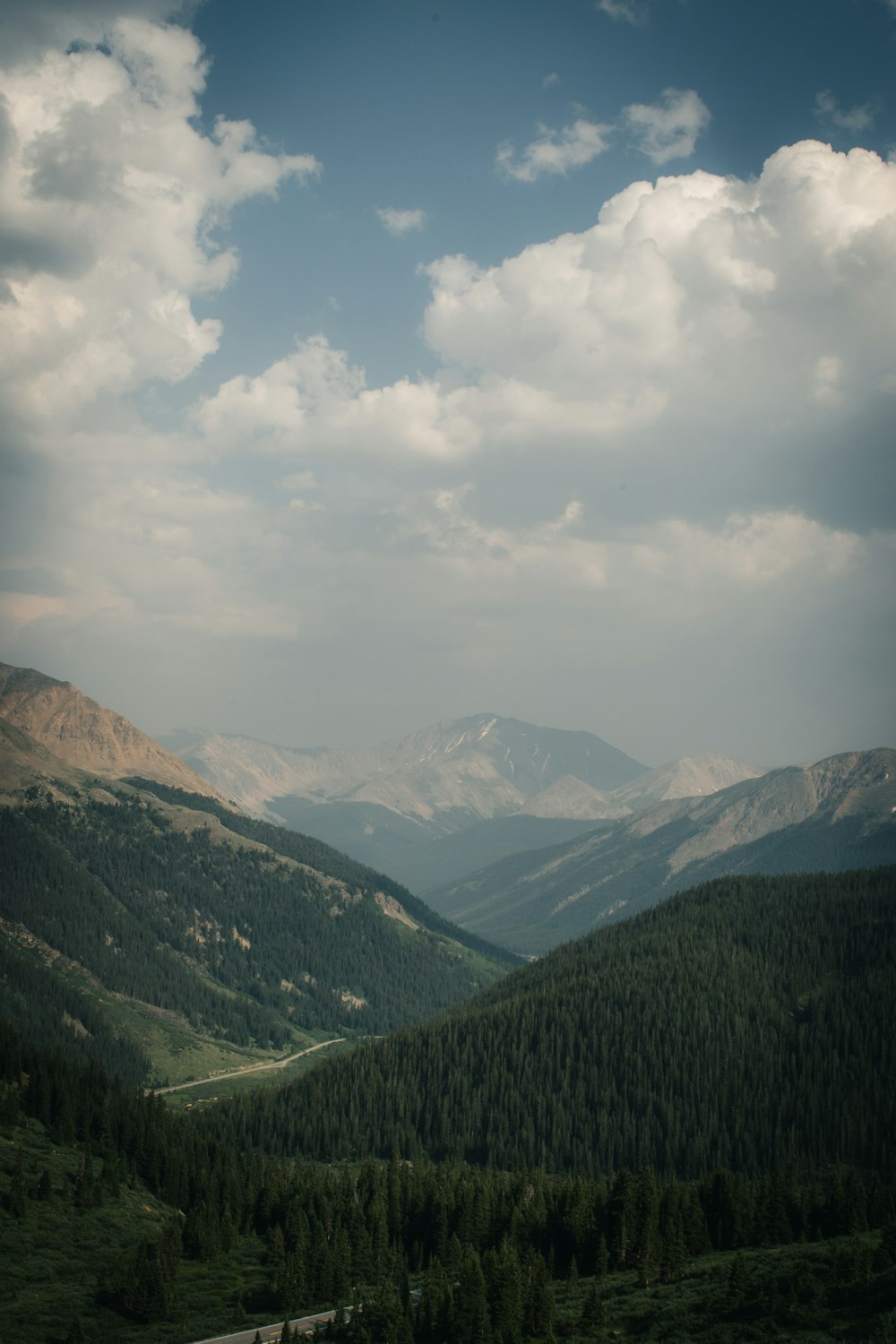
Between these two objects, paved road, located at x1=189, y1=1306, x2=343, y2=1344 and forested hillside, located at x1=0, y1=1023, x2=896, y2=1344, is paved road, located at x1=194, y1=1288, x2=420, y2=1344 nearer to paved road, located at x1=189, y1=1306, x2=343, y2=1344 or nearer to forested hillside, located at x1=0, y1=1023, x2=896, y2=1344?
paved road, located at x1=189, y1=1306, x2=343, y2=1344

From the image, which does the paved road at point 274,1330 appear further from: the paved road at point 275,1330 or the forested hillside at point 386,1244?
the forested hillside at point 386,1244

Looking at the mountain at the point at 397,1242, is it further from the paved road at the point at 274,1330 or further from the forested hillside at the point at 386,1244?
the paved road at the point at 274,1330

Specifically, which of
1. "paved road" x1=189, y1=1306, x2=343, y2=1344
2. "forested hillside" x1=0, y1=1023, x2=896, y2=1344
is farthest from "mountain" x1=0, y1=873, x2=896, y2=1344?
"paved road" x1=189, y1=1306, x2=343, y2=1344

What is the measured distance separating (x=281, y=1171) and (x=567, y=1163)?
6852cm

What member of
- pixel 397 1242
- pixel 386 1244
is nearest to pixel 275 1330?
pixel 386 1244

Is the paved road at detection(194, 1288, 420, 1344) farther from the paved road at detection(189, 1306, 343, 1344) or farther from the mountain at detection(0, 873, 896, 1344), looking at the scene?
the mountain at detection(0, 873, 896, 1344)

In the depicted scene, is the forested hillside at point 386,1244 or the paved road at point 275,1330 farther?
the paved road at point 275,1330

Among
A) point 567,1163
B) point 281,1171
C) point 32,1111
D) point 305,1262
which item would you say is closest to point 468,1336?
point 305,1262

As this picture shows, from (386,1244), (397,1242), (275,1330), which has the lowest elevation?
(397,1242)

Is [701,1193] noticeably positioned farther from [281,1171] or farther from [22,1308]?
[22,1308]

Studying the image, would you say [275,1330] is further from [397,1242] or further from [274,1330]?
[397,1242]

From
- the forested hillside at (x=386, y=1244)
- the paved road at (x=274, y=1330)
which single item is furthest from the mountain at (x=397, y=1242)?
the paved road at (x=274, y=1330)

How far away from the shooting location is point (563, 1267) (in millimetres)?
126812

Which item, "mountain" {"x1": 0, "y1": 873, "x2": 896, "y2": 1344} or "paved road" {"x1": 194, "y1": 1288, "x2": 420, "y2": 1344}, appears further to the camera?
"paved road" {"x1": 194, "y1": 1288, "x2": 420, "y2": 1344}
